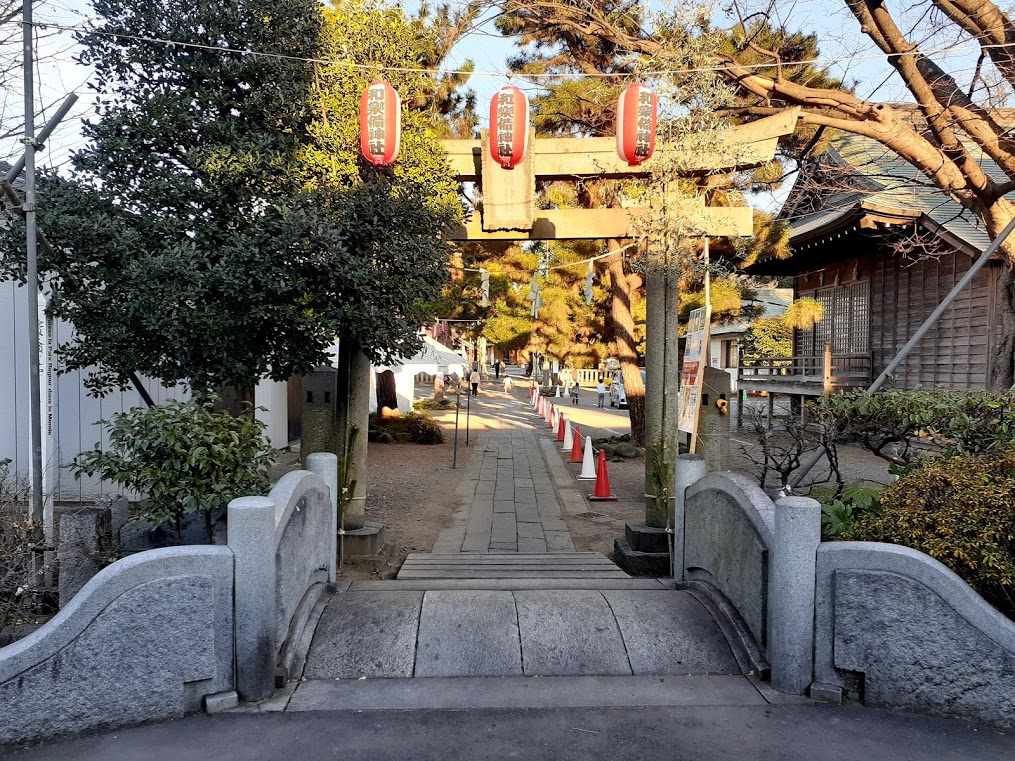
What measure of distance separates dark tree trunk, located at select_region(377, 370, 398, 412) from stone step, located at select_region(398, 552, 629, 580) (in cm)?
1394

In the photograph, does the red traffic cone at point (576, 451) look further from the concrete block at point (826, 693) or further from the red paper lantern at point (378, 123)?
the concrete block at point (826, 693)

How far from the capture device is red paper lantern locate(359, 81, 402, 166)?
6125 millimetres

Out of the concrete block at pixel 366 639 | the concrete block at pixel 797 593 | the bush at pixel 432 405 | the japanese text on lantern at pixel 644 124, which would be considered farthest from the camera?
the bush at pixel 432 405

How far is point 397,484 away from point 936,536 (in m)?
9.69

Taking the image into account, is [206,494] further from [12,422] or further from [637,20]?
[637,20]

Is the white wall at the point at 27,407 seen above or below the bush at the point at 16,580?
above

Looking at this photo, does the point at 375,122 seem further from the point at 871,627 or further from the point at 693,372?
the point at 871,627

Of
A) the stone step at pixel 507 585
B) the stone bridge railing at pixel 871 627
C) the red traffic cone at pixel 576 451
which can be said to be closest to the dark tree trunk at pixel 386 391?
the red traffic cone at pixel 576 451

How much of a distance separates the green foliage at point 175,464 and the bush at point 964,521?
13.1ft

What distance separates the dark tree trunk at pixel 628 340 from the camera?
51.6ft

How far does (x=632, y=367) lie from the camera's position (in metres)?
16.2

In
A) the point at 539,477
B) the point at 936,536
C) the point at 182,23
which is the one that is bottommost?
the point at 539,477

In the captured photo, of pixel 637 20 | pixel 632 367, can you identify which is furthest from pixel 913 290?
pixel 637 20

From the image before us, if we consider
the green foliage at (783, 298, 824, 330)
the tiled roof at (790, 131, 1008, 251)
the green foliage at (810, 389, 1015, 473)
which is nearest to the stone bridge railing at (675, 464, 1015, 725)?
the green foliage at (810, 389, 1015, 473)
